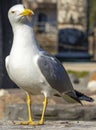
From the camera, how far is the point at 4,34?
35.3 feet

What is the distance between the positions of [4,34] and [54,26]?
24244 mm

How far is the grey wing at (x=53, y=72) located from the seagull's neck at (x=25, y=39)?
0.12m

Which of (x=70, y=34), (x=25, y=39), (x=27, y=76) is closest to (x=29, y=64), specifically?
(x=27, y=76)

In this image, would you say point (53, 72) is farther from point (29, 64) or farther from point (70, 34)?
point (70, 34)

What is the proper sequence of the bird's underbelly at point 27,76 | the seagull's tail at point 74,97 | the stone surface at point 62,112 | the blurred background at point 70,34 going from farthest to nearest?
the blurred background at point 70,34
the stone surface at point 62,112
the seagull's tail at point 74,97
the bird's underbelly at point 27,76

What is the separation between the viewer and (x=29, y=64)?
5.91 meters

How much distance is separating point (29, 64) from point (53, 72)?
0.29 metres

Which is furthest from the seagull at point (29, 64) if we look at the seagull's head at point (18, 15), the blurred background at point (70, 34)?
the blurred background at point (70, 34)

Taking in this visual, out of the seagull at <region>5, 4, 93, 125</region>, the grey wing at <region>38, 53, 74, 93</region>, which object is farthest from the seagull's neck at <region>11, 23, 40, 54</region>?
the grey wing at <region>38, 53, 74, 93</region>

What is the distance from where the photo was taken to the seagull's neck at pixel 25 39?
5.98 metres

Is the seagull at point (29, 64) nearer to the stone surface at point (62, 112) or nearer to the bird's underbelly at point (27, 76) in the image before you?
the bird's underbelly at point (27, 76)

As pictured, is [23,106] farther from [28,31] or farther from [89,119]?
[28,31]

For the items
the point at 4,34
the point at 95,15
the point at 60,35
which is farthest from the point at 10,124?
the point at 95,15

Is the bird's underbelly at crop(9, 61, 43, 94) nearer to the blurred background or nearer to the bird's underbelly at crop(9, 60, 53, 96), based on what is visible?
the bird's underbelly at crop(9, 60, 53, 96)
